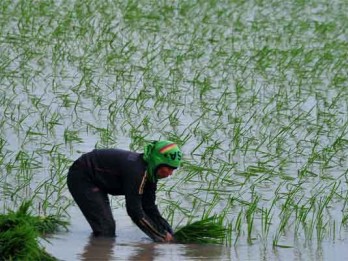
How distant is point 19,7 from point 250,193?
6998 millimetres

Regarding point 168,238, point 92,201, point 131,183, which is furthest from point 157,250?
point 92,201

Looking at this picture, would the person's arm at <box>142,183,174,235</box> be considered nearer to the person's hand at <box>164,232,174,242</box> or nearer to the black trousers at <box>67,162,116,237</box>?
the person's hand at <box>164,232,174,242</box>

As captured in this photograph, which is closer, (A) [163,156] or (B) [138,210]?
(A) [163,156]

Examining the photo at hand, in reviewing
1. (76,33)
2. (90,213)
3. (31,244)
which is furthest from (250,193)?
(76,33)

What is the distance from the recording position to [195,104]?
34.7 feet

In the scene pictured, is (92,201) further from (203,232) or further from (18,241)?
(18,241)

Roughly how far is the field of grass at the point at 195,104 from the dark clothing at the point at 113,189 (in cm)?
42

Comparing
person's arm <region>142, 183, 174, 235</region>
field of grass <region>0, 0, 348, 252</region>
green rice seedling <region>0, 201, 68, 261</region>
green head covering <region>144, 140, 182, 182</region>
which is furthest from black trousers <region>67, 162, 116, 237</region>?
green rice seedling <region>0, 201, 68, 261</region>

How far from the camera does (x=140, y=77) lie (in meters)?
11.4

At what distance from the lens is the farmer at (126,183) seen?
21.1ft

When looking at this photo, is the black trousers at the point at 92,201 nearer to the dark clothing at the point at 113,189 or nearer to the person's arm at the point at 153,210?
the dark clothing at the point at 113,189

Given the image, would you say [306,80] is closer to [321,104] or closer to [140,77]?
[321,104]

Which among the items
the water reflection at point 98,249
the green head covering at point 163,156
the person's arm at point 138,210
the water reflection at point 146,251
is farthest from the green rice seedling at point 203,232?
the green head covering at point 163,156

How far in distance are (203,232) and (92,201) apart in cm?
69
